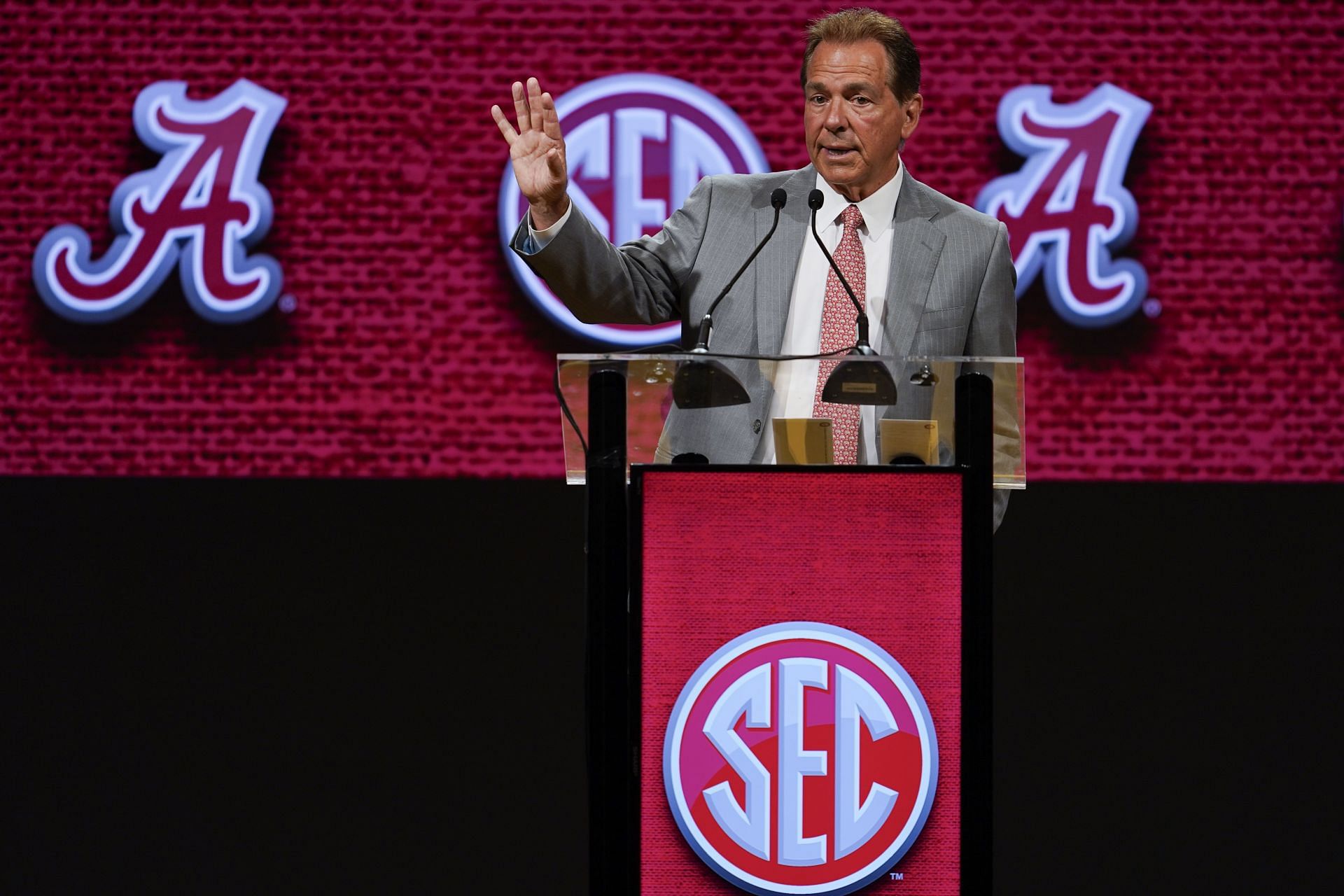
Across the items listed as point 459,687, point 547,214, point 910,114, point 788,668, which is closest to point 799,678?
point 788,668

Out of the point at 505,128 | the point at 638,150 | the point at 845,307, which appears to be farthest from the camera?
the point at 638,150

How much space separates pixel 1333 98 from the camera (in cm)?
425

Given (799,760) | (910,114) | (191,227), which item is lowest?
(799,760)

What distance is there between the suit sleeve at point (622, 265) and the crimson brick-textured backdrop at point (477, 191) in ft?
6.60

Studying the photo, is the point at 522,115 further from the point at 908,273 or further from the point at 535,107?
the point at 908,273

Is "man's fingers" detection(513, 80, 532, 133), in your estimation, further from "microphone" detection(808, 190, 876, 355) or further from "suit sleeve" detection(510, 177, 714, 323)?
"microphone" detection(808, 190, 876, 355)

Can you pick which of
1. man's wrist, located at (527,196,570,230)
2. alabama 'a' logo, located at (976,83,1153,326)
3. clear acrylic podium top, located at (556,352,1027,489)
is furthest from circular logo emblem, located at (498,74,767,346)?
clear acrylic podium top, located at (556,352,1027,489)

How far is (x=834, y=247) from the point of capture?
7.14ft

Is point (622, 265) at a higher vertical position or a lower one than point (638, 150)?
lower

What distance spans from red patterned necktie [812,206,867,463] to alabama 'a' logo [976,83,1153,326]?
6.94 ft

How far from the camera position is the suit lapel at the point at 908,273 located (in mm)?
2082

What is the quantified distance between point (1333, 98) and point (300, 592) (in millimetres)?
3167

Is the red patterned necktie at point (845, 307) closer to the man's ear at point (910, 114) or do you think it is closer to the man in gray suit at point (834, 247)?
the man in gray suit at point (834, 247)

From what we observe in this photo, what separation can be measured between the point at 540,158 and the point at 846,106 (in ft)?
1.65
